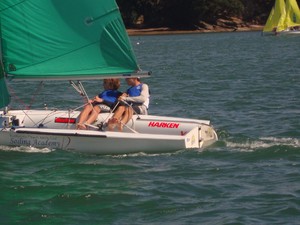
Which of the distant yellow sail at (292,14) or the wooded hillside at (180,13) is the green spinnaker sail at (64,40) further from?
the wooded hillside at (180,13)

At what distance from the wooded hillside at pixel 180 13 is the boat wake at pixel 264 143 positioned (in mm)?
73084

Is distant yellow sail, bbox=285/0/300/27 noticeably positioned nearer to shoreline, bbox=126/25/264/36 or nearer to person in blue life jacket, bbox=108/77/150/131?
shoreline, bbox=126/25/264/36

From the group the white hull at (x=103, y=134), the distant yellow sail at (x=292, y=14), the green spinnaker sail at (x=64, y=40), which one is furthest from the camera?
the distant yellow sail at (x=292, y=14)

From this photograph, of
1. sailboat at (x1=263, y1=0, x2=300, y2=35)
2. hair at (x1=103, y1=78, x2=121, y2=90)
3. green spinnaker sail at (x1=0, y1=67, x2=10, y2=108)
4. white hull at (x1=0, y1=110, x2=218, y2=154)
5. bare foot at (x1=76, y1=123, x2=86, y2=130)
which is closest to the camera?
white hull at (x1=0, y1=110, x2=218, y2=154)

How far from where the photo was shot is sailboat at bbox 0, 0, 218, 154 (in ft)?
47.3

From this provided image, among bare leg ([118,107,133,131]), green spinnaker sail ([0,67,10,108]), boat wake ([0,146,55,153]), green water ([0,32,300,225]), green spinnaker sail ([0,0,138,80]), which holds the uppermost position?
green spinnaker sail ([0,0,138,80])

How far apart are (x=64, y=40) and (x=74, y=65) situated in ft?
1.52

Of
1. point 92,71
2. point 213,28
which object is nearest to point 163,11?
point 213,28

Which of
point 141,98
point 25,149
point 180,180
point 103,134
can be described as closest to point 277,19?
point 141,98

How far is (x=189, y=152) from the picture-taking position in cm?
1436

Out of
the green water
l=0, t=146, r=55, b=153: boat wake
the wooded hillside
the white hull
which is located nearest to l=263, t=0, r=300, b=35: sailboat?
the wooded hillside

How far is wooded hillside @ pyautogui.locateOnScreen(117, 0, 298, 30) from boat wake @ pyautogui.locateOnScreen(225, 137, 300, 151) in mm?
73084

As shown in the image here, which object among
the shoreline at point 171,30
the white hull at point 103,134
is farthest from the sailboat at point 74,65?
the shoreline at point 171,30

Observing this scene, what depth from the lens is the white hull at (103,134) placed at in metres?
14.3
